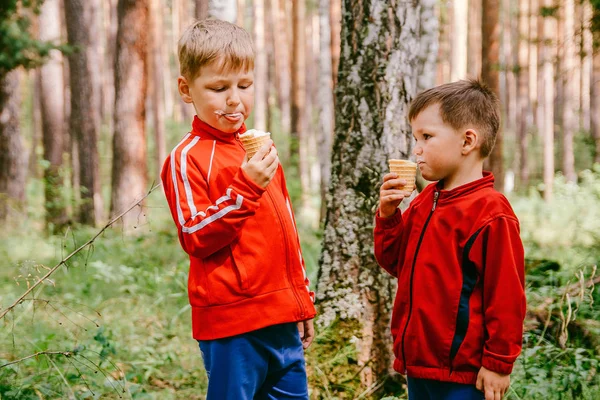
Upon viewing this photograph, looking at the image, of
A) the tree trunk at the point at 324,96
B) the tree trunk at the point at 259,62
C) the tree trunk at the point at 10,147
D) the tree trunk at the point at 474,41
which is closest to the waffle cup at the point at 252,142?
the tree trunk at the point at 324,96

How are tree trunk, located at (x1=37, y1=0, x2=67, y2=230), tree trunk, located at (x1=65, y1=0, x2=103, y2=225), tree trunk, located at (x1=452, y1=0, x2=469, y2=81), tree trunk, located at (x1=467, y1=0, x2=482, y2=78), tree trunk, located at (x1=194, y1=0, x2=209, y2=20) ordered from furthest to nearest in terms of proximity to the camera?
tree trunk, located at (x1=467, y1=0, x2=482, y2=78), tree trunk, located at (x1=452, y1=0, x2=469, y2=81), tree trunk, located at (x1=37, y1=0, x2=67, y2=230), tree trunk, located at (x1=65, y1=0, x2=103, y2=225), tree trunk, located at (x1=194, y1=0, x2=209, y2=20)

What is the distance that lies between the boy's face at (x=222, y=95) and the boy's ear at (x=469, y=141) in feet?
2.78

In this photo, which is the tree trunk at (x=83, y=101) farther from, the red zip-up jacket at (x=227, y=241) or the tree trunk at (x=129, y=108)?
the red zip-up jacket at (x=227, y=241)

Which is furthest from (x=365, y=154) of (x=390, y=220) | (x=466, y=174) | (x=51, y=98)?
(x=51, y=98)

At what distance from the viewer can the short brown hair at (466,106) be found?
2281 mm

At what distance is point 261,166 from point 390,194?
0.52 metres

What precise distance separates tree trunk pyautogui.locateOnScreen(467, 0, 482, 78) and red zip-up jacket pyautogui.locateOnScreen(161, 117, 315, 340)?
2174 centimetres

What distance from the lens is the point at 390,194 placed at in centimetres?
237

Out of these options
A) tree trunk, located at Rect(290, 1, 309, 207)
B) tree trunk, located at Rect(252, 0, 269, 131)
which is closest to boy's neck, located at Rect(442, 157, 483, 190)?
tree trunk, located at Rect(290, 1, 309, 207)

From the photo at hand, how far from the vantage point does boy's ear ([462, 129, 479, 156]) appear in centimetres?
227

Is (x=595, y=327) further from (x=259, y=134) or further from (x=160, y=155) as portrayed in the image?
(x=160, y=155)

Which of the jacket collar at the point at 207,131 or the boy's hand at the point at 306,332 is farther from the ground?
the jacket collar at the point at 207,131

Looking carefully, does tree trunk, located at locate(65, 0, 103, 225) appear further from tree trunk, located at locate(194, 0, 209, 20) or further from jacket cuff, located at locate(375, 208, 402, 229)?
jacket cuff, located at locate(375, 208, 402, 229)

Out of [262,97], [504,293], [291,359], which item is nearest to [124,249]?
[291,359]
